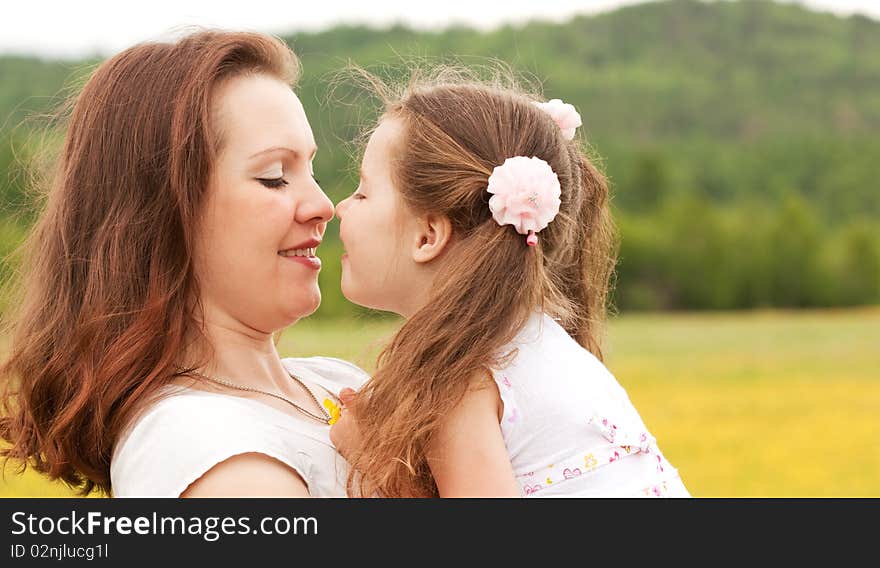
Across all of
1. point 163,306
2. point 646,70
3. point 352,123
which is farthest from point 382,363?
point 646,70

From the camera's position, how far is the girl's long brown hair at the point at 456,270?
257 centimetres

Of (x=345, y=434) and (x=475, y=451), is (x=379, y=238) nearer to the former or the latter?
(x=345, y=434)

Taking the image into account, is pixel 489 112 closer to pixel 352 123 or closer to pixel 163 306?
pixel 352 123

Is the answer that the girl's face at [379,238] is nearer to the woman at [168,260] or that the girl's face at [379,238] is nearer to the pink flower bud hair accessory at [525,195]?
the woman at [168,260]

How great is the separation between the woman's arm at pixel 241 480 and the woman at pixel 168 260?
111mm

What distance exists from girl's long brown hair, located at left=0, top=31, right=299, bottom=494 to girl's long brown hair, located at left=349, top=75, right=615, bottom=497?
0.50 metres

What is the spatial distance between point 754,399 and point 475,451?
23.7 metres

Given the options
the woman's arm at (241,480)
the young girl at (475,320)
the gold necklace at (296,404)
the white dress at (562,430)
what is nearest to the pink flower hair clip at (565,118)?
the young girl at (475,320)

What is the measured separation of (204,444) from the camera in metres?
2.29

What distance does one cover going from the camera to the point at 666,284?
6041 centimetres

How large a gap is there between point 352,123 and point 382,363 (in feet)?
2.94

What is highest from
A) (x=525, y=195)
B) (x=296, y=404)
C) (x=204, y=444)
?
(x=525, y=195)

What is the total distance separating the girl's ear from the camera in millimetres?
2789

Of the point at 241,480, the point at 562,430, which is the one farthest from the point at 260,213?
the point at 562,430
